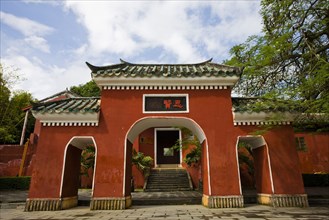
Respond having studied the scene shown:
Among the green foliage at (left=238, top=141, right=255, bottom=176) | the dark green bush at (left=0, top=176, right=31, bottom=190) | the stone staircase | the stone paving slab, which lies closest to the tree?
the stone paving slab

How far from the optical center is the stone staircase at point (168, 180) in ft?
47.1

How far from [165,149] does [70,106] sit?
11159 millimetres

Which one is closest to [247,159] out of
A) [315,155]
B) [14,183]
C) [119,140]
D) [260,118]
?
[260,118]

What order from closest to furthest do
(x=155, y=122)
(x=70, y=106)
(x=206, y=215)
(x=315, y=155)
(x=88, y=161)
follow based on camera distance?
(x=206, y=215), (x=70, y=106), (x=155, y=122), (x=88, y=161), (x=315, y=155)

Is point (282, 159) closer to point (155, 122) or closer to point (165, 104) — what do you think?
point (165, 104)

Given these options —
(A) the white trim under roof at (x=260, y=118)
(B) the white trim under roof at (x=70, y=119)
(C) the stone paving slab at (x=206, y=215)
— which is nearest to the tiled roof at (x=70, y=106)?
(B) the white trim under roof at (x=70, y=119)

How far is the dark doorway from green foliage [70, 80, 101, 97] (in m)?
12.8

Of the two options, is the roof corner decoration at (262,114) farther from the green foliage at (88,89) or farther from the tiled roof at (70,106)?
the green foliage at (88,89)

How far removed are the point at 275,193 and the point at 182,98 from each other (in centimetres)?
458

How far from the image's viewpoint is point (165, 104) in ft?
28.4

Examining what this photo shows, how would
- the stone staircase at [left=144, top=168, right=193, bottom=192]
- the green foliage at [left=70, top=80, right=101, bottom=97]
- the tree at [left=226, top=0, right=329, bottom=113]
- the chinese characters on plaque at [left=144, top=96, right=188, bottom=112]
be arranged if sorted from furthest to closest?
the green foliage at [left=70, top=80, right=101, bottom=97] < the stone staircase at [left=144, top=168, right=193, bottom=192] < the chinese characters on plaque at [left=144, top=96, right=188, bottom=112] < the tree at [left=226, top=0, right=329, bottom=113]

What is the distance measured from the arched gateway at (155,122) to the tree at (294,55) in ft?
3.71

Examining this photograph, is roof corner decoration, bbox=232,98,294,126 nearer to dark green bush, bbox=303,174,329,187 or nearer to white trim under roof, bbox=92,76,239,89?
white trim under roof, bbox=92,76,239,89

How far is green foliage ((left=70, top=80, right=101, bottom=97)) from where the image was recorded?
93.7ft
